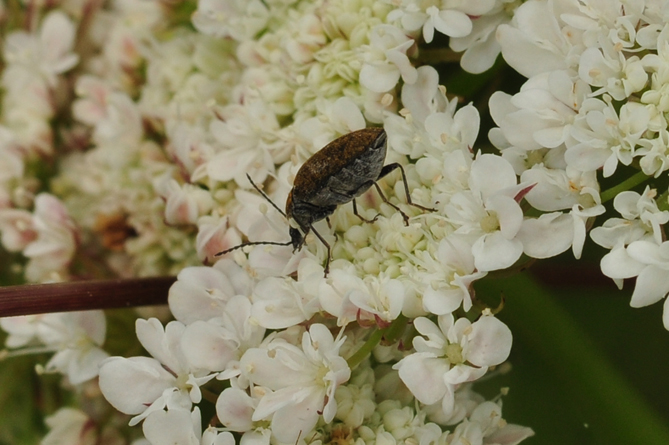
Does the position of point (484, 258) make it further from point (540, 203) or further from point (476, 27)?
point (476, 27)

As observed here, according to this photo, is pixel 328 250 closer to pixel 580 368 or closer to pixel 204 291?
pixel 204 291

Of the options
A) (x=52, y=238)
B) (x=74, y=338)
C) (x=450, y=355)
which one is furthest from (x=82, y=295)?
(x=450, y=355)

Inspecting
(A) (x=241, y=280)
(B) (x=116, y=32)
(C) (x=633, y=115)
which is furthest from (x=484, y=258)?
(B) (x=116, y=32)

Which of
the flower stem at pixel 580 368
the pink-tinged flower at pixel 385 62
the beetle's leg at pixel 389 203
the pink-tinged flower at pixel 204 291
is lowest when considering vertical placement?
the flower stem at pixel 580 368

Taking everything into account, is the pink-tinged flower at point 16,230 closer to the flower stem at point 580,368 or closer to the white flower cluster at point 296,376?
the white flower cluster at point 296,376

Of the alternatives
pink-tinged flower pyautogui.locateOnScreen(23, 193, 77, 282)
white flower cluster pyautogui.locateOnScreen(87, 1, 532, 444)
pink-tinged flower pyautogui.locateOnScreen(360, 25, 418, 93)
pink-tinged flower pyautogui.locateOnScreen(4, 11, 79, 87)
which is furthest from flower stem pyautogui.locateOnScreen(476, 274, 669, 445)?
pink-tinged flower pyautogui.locateOnScreen(4, 11, 79, 87)

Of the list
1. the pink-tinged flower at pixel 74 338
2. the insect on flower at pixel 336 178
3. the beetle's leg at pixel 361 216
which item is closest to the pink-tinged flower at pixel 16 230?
the pink-tinged flower at pixel 74 338

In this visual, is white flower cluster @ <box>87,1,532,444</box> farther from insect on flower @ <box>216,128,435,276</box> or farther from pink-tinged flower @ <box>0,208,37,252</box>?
pink-tinged flower @ <box>0,208,37,252</box>
